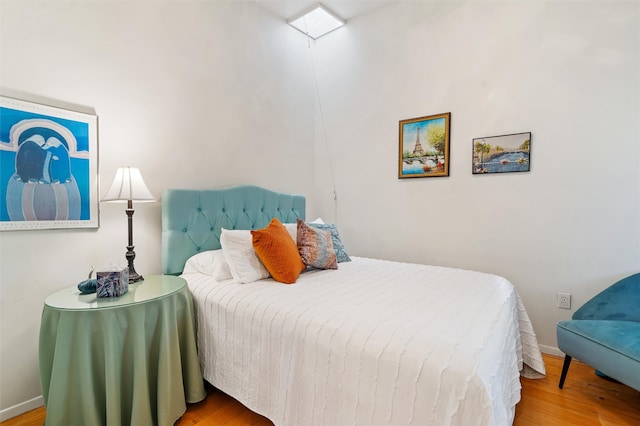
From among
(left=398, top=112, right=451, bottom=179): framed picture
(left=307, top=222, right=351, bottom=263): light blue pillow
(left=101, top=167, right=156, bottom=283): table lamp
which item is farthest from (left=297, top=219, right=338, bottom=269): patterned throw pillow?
(left=398, top=112, right=451, bottom=179): framed picture

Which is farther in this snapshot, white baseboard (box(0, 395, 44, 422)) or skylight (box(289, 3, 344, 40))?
skylight (box(289, 3, 344, 40))

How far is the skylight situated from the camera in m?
3.27

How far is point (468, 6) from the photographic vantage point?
276cm

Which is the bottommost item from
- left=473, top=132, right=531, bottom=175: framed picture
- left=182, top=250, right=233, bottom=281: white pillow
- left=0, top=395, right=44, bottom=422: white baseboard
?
left=0, top=395, right=44, bottom=422: white baseboard

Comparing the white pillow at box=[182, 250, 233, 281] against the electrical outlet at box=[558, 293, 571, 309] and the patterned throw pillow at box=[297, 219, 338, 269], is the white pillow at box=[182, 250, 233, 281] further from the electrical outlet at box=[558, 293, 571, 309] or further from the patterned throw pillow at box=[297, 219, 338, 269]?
the electrical outlet at box=[558, 293, 571, 309]

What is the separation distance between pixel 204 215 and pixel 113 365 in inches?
47.1

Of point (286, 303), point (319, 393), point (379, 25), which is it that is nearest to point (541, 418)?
point (319, 393)

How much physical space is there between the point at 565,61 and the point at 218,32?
8.87 feet

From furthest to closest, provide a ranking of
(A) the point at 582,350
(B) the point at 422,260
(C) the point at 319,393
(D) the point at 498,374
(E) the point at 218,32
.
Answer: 1. (B) the point at 422,260
2. (E) the point at 218,32
3. (A) the point at 582,350
4. (C) the point at 319,393
5. (D) the point at 498,374

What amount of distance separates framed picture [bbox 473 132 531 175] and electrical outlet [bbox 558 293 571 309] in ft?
3.21

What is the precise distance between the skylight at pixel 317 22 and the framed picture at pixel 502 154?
1.96 meters

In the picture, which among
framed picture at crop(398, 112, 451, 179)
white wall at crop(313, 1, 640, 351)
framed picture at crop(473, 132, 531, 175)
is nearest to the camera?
white wall at crop(313, 1, 640, 351)

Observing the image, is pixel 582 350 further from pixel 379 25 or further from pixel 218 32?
pixel 218 32

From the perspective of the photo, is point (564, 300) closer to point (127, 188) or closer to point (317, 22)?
point (127, 188)
